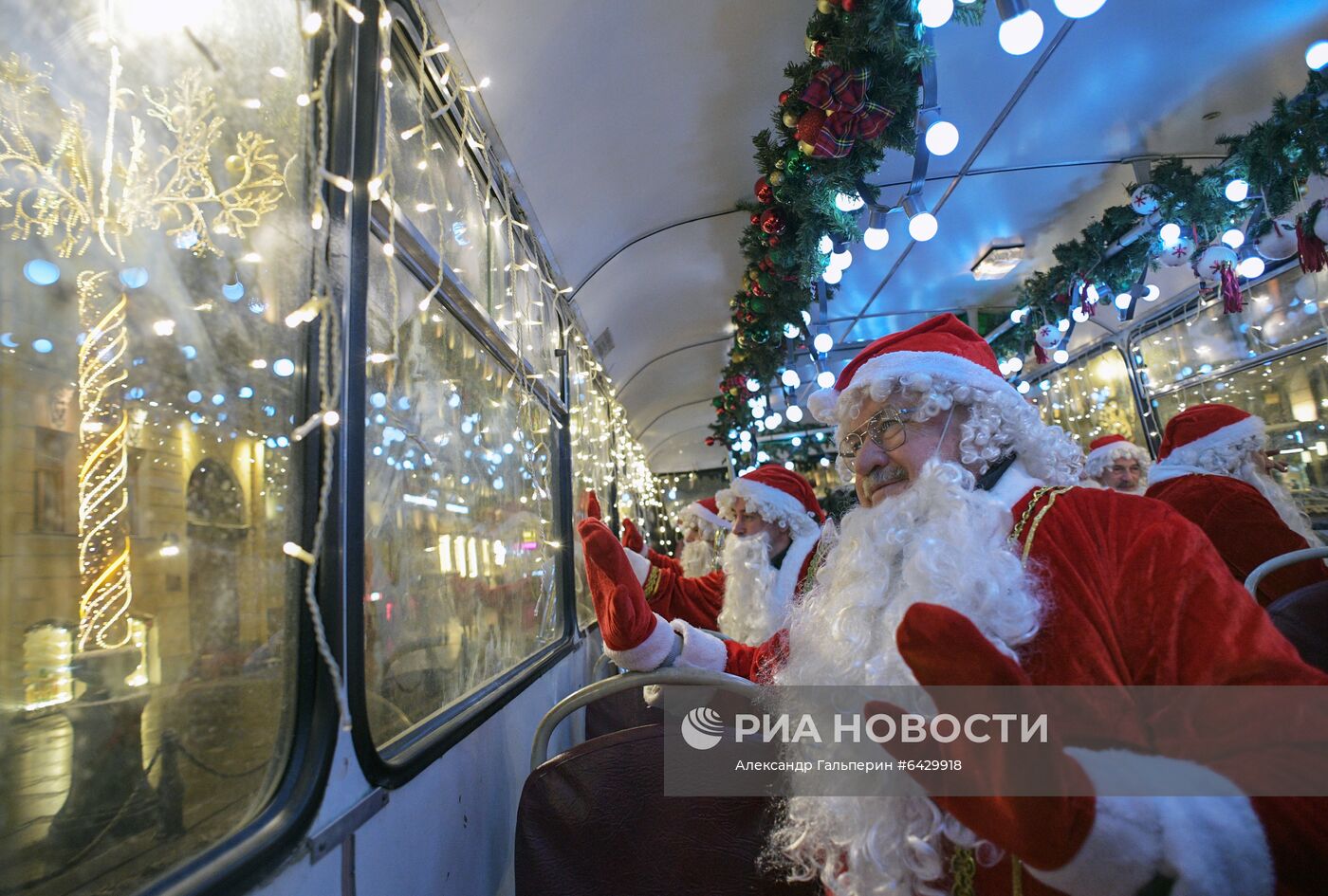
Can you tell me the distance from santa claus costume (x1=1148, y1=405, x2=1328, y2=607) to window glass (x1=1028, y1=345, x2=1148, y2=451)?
2623mm

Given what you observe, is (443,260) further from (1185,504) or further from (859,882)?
(1185,504)

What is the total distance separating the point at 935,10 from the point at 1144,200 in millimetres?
2882

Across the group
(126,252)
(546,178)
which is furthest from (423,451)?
(546,178)

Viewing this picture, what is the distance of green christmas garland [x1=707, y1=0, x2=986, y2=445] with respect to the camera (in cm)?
237

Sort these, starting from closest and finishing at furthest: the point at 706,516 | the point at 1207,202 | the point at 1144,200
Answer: the point at 1207,202, the point at 1144,200, the point at 706,516

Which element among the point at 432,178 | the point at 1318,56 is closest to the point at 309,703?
the point at 432,178

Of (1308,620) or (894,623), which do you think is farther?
(1308,620)

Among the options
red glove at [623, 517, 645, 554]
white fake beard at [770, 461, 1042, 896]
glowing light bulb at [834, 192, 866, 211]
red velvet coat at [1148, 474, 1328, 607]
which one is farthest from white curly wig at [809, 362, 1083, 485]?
red glove at [623, 517, 645, 554]

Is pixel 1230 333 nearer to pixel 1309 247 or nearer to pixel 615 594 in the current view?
pixel 1309 247

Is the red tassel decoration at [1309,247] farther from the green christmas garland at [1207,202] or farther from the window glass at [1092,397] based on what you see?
the window glass at [1092,397]

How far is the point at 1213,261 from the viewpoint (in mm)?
4438

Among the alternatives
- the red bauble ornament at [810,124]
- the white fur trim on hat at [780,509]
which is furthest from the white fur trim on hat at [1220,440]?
the red bauble ornament at [810,124]

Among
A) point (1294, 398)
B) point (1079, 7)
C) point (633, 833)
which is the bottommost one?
point (633, 833)

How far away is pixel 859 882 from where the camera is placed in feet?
3.57
